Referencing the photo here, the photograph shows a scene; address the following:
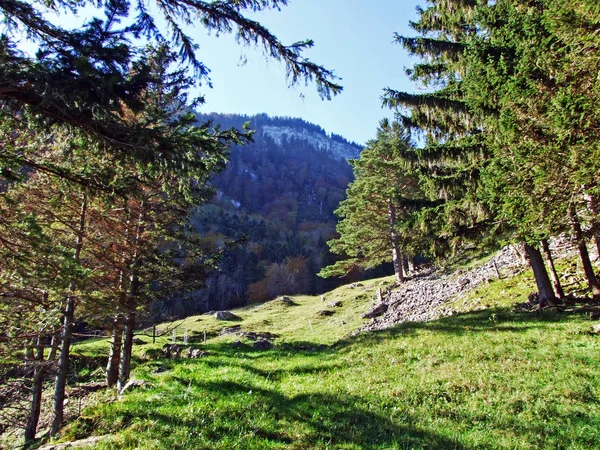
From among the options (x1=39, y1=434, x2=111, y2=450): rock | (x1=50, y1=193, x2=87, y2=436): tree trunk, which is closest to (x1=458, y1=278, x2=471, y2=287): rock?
(x1=50, y1=193, x2=87, y2=436): tree trunk

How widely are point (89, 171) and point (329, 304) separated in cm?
3432

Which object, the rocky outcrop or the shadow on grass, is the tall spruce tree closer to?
the rocky outcrop

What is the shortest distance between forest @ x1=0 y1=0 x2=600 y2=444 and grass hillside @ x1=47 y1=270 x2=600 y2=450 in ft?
10.4

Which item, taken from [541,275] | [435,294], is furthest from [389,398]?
[435,294]

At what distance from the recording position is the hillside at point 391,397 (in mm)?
5285

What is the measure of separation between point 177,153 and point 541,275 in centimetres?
1439

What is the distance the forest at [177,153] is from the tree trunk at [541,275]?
5 centimetres

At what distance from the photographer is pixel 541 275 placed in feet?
44.9

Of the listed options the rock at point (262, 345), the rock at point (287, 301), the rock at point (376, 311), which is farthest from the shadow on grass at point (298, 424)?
the rock at point (287, 301)

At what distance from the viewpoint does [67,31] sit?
18.9ft

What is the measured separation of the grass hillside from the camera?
17.3 ft

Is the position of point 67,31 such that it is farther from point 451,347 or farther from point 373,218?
point 373,218

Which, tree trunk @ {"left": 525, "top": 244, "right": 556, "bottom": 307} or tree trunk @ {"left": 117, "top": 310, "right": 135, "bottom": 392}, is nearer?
tree trunk @ {"left": 117, "top": 310, "right": 135, "bottom": 392}

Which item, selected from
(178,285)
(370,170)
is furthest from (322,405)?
(370,170)
